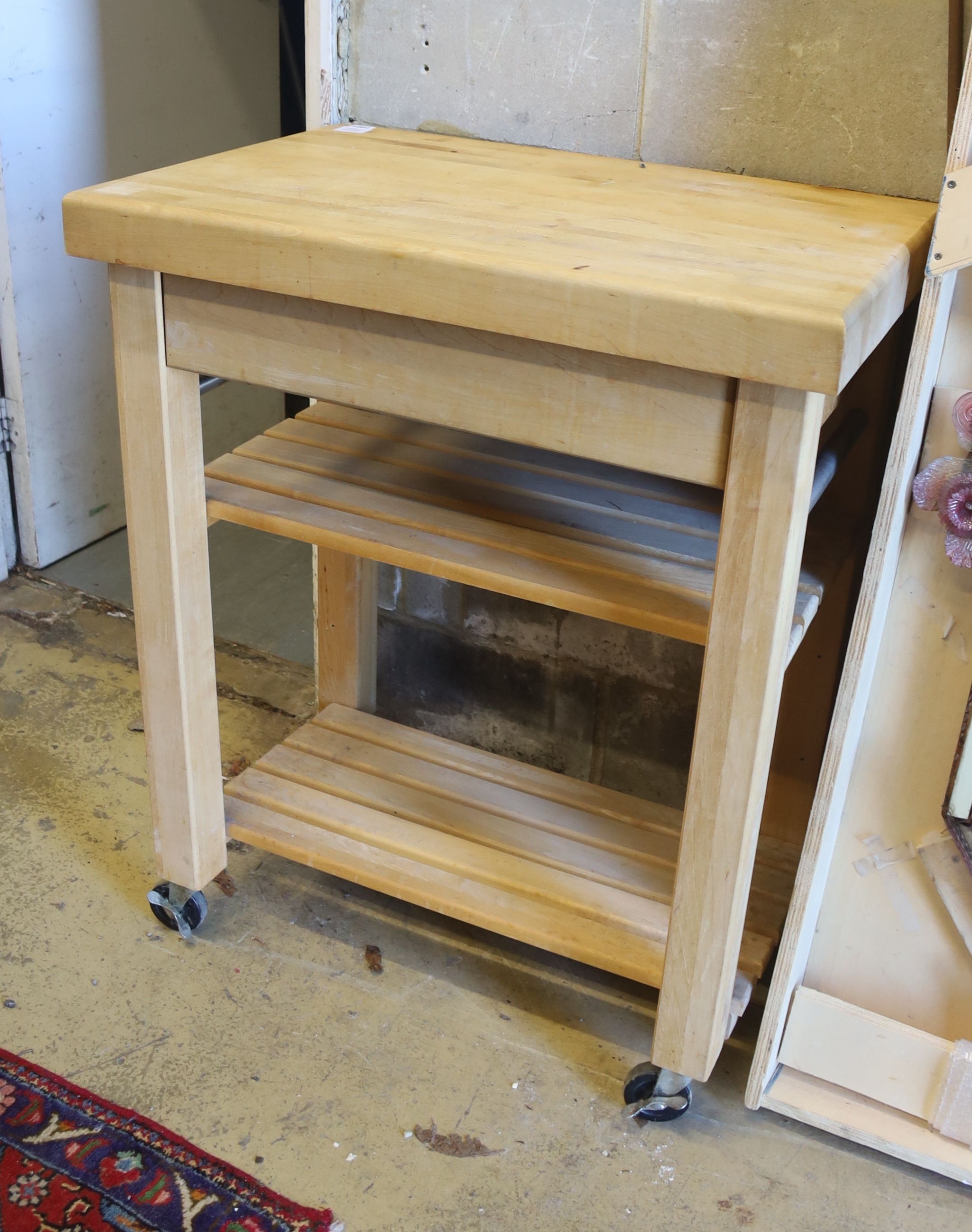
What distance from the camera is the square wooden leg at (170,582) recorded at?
4.21 ft

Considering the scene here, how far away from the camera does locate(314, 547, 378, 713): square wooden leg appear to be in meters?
1.82

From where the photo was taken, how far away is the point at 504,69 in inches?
60.2

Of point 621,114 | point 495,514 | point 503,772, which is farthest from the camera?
point 503,772

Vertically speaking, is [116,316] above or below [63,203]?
below

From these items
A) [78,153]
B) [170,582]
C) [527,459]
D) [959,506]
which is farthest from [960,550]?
[78,153]

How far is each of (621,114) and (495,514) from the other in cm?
53

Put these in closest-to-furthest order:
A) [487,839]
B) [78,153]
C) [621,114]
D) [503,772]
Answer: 1. [621,114]
2. [487,839]
3. [503,772]
4. [78,153]

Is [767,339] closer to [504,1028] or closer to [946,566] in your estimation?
[946,566]

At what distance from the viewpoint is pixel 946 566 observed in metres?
1.19

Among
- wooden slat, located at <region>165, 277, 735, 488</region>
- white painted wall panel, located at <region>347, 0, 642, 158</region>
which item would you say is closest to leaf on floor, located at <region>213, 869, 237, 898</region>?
wooden slat, located at <region>165, 277, 735, 488</region>

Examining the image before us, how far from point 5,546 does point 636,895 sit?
1556 millimetres

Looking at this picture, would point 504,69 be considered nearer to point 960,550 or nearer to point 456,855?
A: point 960,550

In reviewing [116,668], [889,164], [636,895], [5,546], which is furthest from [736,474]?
[5,546]

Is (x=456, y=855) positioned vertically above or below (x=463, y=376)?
below
